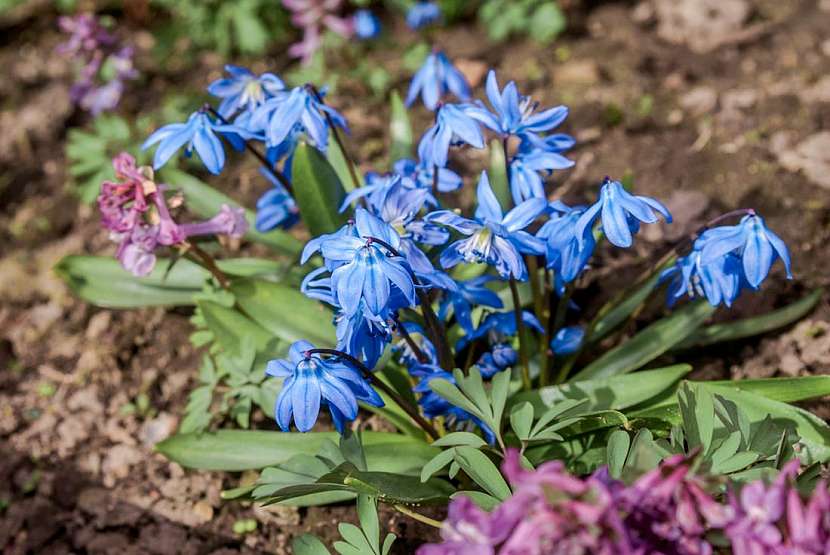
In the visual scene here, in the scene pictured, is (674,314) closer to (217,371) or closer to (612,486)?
(612,486)

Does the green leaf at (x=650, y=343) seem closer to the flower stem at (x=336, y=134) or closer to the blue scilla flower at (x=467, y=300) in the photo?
the blue scilla flower at (x=467, y=300)

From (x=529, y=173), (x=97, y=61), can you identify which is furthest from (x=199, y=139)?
(x=97, y=61)

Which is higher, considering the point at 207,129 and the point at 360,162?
the point at 207,129

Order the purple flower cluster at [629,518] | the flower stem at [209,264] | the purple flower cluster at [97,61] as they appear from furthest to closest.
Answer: the purple flower cluster at [97,61] < the flower stem at [209,264] < the purple flower cluster at [629,518]

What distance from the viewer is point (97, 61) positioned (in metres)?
3.37

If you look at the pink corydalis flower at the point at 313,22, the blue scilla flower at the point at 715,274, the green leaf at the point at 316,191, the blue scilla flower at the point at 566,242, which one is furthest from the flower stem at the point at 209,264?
the pink corydalis flower at the point at 313,22

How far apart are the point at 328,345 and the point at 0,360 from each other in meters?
1.30

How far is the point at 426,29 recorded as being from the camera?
376cm

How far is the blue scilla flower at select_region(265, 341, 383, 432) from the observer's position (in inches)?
63.8

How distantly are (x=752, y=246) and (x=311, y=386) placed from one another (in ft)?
2.98

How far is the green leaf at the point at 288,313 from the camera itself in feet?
7.61

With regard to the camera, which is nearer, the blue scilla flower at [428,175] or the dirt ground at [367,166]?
the blue scilla flower at [428,175]

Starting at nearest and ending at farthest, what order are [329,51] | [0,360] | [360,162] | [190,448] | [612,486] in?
1. [612,486]
2. [190,448]
3. [0,360]
4. [360,162]
5. [329,51]

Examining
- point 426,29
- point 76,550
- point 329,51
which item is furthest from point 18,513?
point 426,29
